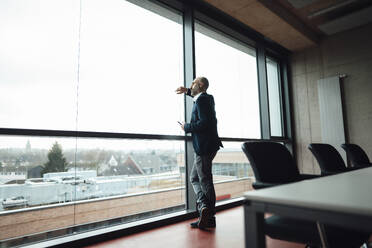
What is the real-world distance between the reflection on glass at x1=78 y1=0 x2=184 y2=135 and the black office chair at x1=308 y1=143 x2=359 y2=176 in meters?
1.69

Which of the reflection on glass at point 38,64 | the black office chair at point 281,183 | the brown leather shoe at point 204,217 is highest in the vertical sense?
the reflection on glass at point 38,64

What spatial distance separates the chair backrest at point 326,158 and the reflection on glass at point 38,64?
2.23m

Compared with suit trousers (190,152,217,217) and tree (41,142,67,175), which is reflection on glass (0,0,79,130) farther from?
suit trousers (190,152,217,217)

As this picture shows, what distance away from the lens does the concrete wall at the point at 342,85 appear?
4668 millimetres

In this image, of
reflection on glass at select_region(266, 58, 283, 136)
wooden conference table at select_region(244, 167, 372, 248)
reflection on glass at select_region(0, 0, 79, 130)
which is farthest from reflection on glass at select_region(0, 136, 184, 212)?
reflection on glass at select_region(266, 58, 283, 136)

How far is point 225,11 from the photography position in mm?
3848

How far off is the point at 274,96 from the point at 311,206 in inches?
210

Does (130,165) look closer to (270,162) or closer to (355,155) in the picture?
(270,162)

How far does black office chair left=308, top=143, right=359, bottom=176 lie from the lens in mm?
2049

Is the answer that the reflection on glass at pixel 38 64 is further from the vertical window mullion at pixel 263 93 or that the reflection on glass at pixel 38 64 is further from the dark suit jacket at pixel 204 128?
the vertical window mullion at pixel 263 93

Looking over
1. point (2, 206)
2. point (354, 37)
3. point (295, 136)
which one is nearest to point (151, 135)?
point (2, 206)

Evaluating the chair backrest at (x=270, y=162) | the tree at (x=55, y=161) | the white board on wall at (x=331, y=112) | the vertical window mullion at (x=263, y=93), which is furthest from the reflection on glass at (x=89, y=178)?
the white board on wall at (x=331, y=112)

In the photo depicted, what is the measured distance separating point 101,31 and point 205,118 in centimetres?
151

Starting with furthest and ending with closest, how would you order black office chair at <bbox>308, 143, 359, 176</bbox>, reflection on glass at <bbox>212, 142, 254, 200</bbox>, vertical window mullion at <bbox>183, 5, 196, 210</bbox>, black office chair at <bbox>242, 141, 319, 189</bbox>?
reflection on glass at <bbox>212, 142, 254, 200</bbox>, vertical window mullion at <bbox>183, 5, 196, 210</bbox>, black office chair at <bbox>308, 143, 359, 176</bbox>, black office chair at <bbox>242, 141, 319, 189</bbox>
